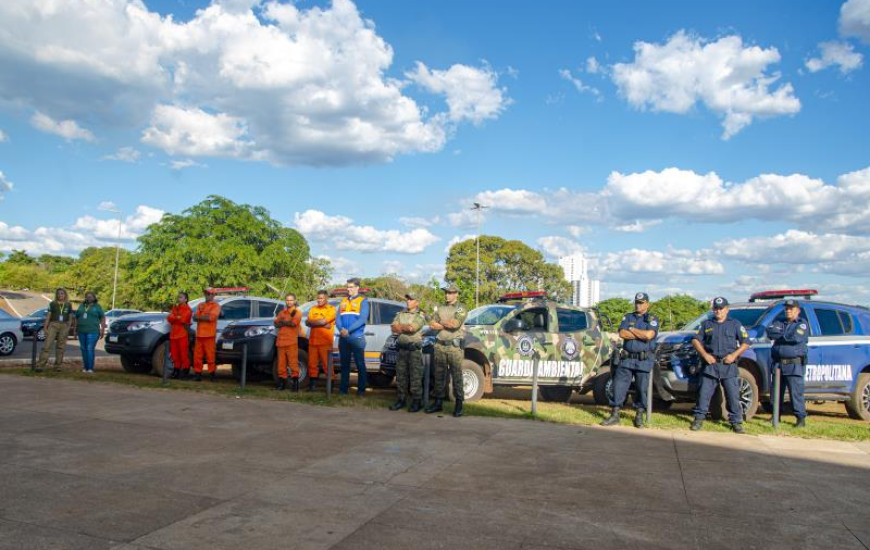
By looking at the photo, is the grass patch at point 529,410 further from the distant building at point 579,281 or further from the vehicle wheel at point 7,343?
the distant building at point 579,281

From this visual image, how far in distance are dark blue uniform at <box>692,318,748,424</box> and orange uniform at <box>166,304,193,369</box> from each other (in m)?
9.59

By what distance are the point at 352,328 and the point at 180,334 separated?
4326mm

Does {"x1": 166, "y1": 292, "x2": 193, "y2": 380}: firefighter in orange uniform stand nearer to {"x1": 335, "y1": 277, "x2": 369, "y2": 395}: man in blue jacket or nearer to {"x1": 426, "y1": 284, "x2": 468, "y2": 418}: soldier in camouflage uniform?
{"x1": 335, "y1": 277, "x2": 369, "y2": 395}: man in blue jacket

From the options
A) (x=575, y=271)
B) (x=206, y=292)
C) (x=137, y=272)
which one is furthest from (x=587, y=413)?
(x=575, y=271)

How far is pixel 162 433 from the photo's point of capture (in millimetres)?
7918

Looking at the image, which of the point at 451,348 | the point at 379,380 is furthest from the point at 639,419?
the point at 379,380

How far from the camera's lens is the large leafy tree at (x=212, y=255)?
4016 centimetres

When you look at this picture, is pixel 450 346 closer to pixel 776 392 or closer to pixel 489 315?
pixel 489 315

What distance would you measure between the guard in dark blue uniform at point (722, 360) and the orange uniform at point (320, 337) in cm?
609

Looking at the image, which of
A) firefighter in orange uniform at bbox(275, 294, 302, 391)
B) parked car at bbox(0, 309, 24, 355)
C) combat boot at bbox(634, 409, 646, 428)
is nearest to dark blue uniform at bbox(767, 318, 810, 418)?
combat boot at bbox(634, 409, 646, 428)

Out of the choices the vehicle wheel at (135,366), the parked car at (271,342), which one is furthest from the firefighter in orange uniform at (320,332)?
the vehicle wheel at (135,366)

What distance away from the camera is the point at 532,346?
11453mm

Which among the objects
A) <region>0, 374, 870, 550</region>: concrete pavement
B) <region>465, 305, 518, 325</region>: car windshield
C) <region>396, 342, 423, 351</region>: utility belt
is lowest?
<region>0, 374, 870, 550</region>: concrete pavement

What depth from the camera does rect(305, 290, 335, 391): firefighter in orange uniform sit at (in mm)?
11719
